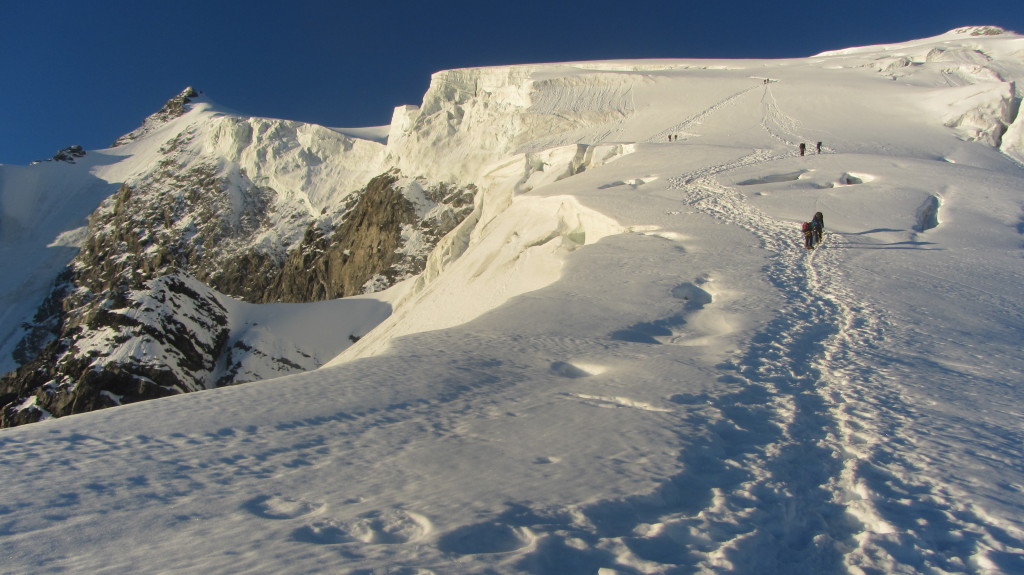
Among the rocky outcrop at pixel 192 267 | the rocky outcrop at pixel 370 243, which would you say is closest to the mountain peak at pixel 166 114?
the rocky outcrop at pixel 192 267

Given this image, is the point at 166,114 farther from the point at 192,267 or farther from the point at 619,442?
the point at 619,442

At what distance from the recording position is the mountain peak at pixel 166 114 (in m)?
84.9

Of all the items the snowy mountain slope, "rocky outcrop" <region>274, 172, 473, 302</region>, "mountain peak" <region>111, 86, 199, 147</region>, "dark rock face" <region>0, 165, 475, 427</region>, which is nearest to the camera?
the snowy mountain slope

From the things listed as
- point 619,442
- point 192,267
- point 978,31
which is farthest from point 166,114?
point 978,31

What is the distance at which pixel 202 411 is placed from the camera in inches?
225

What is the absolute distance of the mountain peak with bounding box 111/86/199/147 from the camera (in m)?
84.9

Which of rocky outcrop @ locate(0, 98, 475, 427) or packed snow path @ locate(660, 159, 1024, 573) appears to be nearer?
packed snow path @ locate(660, 159, 1024, 573)

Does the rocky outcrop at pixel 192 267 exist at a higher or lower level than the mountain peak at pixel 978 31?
lower

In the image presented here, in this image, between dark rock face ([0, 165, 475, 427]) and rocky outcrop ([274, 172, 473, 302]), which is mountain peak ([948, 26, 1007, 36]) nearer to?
rocky outcrop ([274, 172, 473, 302])

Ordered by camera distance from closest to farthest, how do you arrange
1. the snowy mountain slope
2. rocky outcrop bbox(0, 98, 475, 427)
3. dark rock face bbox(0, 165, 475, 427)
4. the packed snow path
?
the snowy mountain slope
the packed snow path
dark rock face bbox(0, 165, 475, 427)
rocky outcrop bbox(0, 98, 475, 427)

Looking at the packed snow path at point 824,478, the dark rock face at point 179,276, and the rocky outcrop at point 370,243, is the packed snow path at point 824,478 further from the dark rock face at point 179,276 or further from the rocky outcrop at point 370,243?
the rocky outcrop at point 370,243

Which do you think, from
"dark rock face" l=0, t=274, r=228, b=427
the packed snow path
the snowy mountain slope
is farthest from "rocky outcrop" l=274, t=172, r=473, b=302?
the packed snow path

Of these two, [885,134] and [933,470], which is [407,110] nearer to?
[885,134]

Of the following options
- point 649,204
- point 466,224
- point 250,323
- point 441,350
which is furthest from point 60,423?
point 250,323
